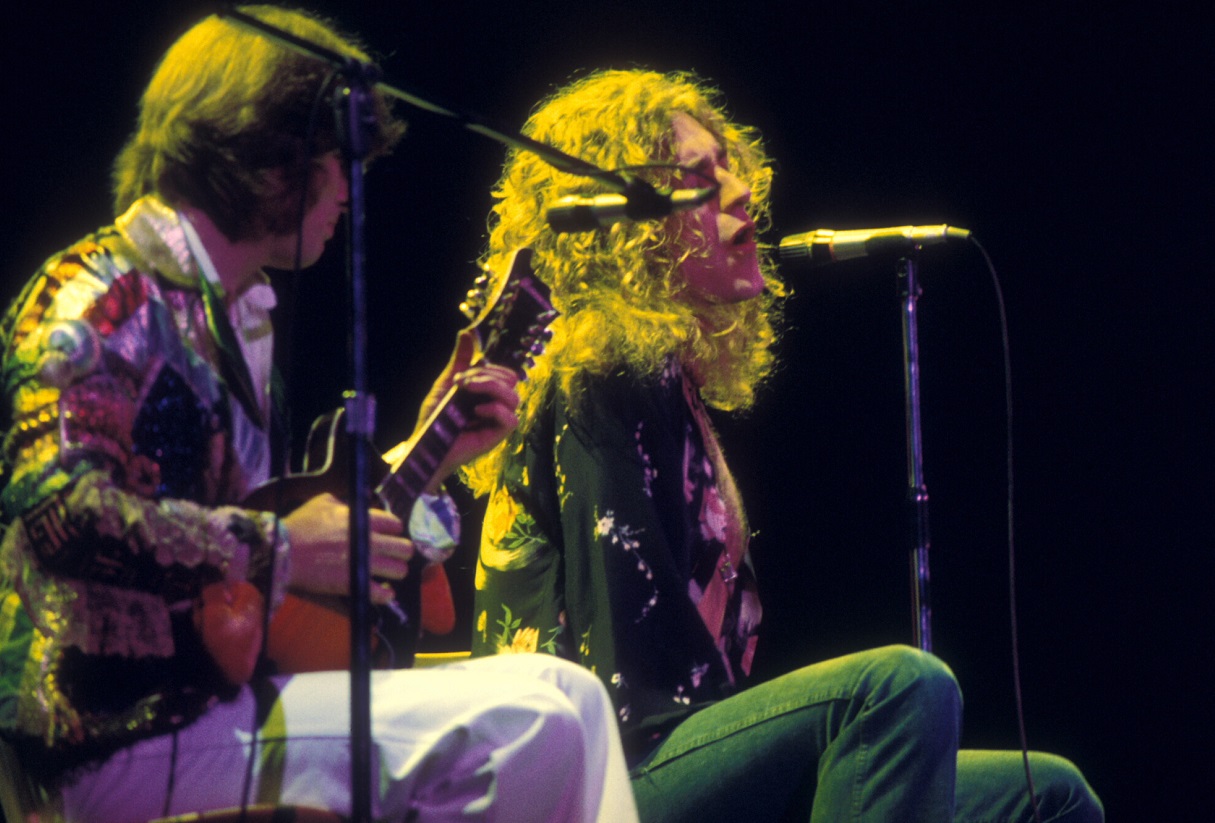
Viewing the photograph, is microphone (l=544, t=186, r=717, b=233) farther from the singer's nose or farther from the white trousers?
→ the singer's nose

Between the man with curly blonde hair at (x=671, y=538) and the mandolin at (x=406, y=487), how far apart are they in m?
0.20

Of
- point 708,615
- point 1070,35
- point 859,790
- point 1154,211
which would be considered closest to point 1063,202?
point 1154,211

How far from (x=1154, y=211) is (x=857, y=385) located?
0.95 m

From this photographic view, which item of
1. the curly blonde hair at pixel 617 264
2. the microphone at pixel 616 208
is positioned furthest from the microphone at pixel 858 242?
the microphone at pixel 616 208

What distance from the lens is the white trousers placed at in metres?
1.43

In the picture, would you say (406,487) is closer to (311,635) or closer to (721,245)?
(311,635)

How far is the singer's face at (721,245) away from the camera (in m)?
2.44

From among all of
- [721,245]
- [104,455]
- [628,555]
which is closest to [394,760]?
[104,455]

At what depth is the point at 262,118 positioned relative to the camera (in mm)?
1708

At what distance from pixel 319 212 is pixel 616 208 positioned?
1.42 feet

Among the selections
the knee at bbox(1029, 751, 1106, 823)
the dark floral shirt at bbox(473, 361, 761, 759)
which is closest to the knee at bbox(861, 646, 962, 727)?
the dark floral shirt at bbox(473, 361, 761, 759)

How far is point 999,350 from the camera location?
3596 mm

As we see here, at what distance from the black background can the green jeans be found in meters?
1.52

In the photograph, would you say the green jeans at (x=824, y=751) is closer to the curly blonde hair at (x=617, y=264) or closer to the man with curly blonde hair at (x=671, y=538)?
the man with curly blonde hair at (x=671, y=538)
